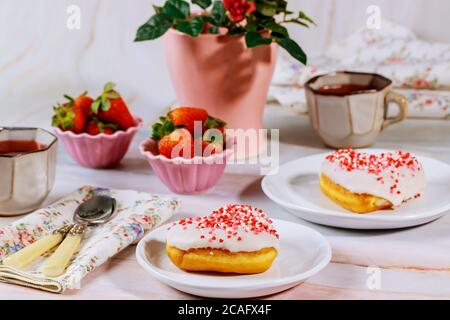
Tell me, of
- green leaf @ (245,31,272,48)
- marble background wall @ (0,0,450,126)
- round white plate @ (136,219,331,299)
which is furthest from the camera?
marble background wall @ (0,0,450,126)

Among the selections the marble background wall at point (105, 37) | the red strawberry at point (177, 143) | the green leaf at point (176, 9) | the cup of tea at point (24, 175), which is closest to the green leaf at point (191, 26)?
the green leaf at point (176, 9)

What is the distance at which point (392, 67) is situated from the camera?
6.91ft

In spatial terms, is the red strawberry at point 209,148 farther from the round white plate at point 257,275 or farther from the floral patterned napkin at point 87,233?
the round white plate at point 257,275

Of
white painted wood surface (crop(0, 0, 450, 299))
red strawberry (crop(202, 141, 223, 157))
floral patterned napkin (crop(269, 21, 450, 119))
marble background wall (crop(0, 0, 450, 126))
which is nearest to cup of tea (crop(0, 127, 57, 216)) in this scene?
white painted wood surface (crop(0, 0, 450, 299))

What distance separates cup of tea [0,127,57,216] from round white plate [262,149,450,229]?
0.37 meters

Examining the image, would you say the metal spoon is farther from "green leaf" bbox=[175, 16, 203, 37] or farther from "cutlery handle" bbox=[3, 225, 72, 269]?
"green leaf" bbox=[175, 16, 203, 37]

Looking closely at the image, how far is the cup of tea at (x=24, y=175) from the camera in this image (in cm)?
132

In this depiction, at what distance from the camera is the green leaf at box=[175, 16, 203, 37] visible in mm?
1557

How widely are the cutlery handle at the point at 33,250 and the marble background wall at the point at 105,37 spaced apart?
3.90 ft

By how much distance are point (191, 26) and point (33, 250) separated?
588mm

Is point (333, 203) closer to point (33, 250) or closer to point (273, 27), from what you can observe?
point (273, 27)

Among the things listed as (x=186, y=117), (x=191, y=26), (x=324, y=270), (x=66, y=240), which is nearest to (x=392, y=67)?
(x=191, y=26)
